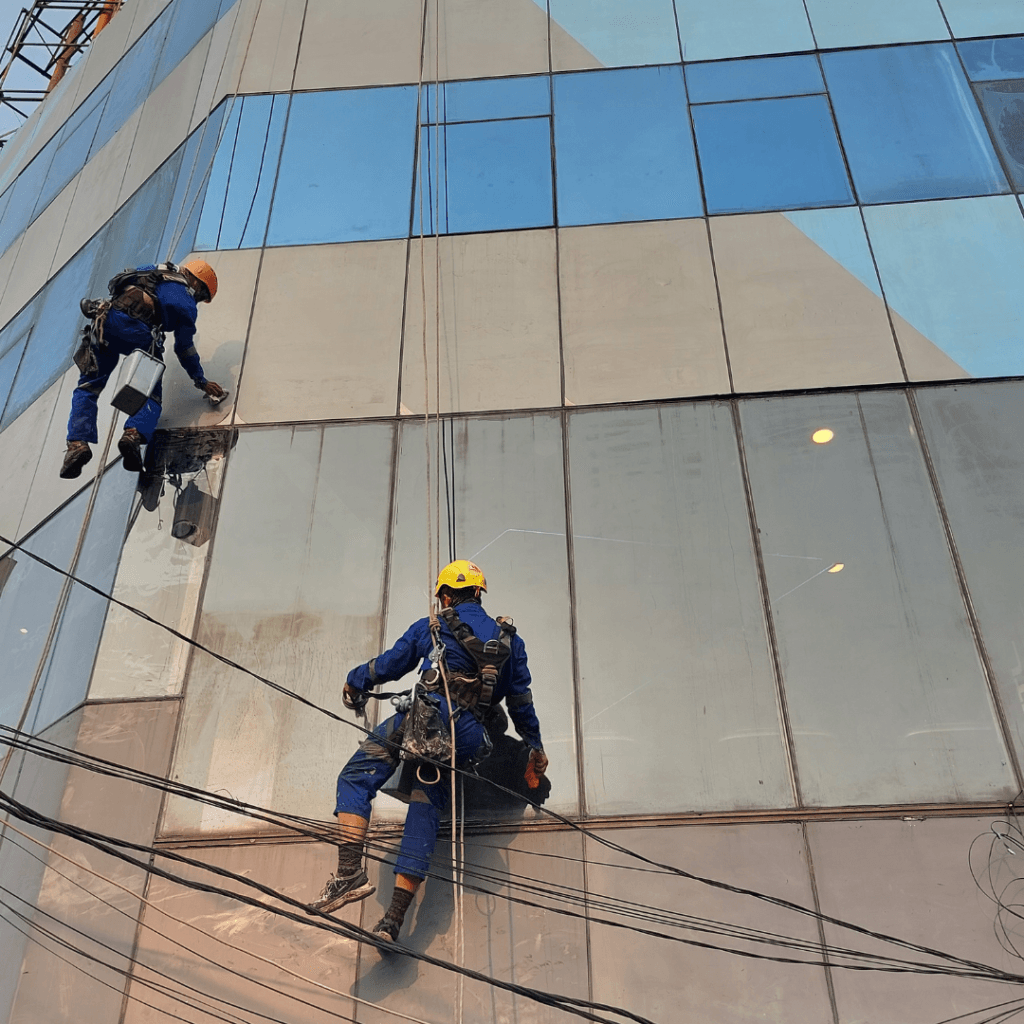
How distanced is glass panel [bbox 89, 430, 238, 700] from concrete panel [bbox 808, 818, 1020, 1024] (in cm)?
463

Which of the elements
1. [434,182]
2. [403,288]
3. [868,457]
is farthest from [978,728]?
[434,182]

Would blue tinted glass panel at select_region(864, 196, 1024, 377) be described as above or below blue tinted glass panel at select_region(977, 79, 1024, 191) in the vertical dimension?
below

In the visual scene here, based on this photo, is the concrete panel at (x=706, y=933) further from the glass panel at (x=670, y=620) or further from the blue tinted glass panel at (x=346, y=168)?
the blue tinted glass panel at (x=346, y=168)

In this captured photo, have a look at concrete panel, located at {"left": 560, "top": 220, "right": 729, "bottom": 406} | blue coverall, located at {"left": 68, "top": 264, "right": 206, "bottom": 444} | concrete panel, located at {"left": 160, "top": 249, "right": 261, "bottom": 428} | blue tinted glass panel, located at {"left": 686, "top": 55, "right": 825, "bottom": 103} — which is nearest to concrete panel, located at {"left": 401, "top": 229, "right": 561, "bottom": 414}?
concrete panel, located at {"left": 560, "top": 220, "right": 729, "bottom": 406}

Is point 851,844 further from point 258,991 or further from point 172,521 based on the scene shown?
point 172,521

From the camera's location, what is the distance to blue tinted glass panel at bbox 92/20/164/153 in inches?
543

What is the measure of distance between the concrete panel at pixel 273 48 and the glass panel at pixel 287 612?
477 centimetres

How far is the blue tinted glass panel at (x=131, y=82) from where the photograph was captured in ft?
45.3

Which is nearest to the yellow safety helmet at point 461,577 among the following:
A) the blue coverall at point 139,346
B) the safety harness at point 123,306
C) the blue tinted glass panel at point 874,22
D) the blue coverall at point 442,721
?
the blue coverall at point 442,721

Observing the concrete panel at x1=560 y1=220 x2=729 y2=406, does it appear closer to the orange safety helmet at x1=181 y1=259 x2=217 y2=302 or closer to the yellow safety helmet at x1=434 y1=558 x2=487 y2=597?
the yellow safety helmet at x1=434 y1=558 x2=487 y2=597

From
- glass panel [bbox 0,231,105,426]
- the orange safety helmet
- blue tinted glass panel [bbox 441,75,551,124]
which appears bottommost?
the orange safety helmet

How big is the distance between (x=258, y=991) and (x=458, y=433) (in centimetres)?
436

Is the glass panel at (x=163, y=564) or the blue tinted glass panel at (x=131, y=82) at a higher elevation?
the blue tinted glass panel at (x=131, y=82)

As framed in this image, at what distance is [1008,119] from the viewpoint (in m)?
10.2
